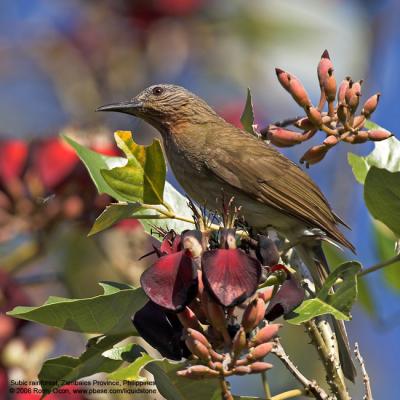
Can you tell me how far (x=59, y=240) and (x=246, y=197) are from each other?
1256 millimetres

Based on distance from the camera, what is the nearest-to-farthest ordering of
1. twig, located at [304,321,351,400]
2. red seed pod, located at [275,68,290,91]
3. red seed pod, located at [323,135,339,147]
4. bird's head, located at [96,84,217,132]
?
twig, located at [304,321,351,400] → red seed pod, located at [323,135,339,147] → red seed pod, located at [275,68,290,91] → bird's head, located at [96,84,217,132]

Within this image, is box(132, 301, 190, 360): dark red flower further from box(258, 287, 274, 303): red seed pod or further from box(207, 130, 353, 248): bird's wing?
box(207, 130, 353, 248): bird's wing

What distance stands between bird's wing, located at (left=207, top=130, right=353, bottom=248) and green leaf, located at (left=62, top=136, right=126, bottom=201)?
0.95 metres

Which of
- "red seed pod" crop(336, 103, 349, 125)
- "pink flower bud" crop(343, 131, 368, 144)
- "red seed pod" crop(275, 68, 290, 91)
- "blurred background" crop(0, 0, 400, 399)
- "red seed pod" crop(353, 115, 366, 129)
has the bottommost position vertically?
"blurred background" crop(0, 0, 400, 399)

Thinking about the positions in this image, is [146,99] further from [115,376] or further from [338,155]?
[115,376]

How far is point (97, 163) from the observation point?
331cm

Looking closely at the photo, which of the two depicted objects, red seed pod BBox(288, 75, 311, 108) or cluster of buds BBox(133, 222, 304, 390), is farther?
red seed pod BBox(288, 75, 311, 108)

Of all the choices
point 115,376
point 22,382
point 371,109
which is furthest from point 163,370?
point 371,109

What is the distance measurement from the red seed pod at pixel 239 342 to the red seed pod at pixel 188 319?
0.45 ft

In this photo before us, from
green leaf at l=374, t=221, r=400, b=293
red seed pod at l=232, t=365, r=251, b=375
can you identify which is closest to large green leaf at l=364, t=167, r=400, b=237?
red seed pod at l=232, t=365, r=251, b=375

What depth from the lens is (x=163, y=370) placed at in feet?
8.30

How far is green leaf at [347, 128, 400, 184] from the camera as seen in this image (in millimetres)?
3270

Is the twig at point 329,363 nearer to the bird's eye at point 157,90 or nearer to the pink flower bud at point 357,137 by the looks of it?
the pink flower bud at point 357,137

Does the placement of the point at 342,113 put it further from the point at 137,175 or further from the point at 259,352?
the point at 259,352
